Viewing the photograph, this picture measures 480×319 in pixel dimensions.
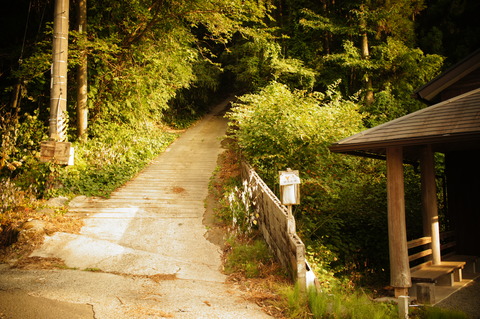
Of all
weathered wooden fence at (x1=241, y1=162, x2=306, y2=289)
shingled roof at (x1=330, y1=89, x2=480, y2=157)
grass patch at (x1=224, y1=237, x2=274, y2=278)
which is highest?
shingled roof at (x1=330, y1=89, x2=480, y2=157)

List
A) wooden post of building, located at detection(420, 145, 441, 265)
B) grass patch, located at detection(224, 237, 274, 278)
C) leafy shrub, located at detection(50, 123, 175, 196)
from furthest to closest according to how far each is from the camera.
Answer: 1. leafy shrub, located at detection(50, 123, 175, 196)
2. wooden post of building, located at detection(420, 145, 441, 265)
3. grass patch, located at detection(224, 237, 274, 278)

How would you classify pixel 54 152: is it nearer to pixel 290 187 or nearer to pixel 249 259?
pixel 249 259

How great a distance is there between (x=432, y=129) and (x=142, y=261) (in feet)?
17.9

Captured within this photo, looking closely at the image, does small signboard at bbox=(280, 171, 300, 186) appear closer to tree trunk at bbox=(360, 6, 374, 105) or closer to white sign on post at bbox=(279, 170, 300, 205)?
white sign on post at bbox=(279, 170, 300, 205)

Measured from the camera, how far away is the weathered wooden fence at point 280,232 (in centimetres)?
426

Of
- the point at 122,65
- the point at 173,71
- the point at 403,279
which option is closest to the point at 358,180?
the point at 403,279

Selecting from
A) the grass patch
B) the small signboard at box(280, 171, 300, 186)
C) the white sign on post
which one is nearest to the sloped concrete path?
the grass patch

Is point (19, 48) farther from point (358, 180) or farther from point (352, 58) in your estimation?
point (352, 58)

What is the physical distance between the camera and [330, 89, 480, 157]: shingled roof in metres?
4.75

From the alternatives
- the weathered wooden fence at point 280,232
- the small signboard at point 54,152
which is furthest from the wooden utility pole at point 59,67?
the weathered wooden fence at point 280,232

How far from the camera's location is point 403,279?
18.6 feet

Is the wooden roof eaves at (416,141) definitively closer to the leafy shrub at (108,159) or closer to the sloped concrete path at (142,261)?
the sloped concrete path at (142,261)

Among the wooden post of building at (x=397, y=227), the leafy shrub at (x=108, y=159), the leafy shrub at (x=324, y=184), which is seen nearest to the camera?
the wooden post of building at (x=397, y=227)

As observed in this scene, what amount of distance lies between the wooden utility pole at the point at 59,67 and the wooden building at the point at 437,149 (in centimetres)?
716
